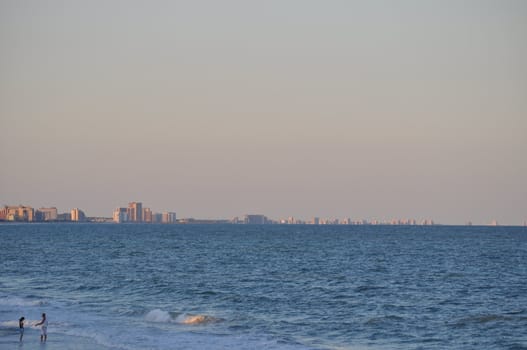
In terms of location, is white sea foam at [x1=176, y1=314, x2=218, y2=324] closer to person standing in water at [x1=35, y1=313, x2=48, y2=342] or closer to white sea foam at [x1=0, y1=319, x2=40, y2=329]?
white sea foam at [x1=0, y1=319, x2=40, y2=329]

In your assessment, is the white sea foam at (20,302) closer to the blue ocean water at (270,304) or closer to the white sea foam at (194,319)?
the blue ocean water at (270,304)

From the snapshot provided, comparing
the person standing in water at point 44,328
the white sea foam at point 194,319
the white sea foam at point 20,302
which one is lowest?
the white sea foam at point 194,319

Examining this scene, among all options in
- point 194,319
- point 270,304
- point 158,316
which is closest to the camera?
point 194,319

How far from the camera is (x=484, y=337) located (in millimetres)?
36438

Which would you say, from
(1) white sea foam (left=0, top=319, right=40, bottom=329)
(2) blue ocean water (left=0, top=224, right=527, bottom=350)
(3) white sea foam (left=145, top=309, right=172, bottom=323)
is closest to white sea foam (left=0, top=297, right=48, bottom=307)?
(2) blue ocean water (left=0, top=224, right=527, bottom=350)

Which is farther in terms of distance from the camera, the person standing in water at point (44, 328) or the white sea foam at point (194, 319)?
the white sea foam at point (194, 319)

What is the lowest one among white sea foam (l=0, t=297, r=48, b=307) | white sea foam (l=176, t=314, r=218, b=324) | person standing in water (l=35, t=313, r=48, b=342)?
white sea foam (l=176, t=314, r=218, b=324)

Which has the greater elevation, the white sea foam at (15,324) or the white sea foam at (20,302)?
the white sea foam at (20,302)

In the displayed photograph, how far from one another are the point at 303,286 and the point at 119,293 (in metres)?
15.1

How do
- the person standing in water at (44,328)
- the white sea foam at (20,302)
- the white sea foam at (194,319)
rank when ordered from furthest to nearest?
1. the white sea foam at (20,302)
2. the white sea foam at (194,319)
3. the person standing in water at (44,328)

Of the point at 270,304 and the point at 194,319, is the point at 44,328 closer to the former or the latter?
the point at 194,319

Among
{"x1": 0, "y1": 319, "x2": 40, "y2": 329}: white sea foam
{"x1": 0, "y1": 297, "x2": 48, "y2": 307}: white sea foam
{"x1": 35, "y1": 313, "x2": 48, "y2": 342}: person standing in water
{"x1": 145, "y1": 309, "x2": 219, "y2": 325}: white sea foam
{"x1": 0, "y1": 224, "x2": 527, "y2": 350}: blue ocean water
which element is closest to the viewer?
{"x1": 35, "y1": 313, "x2": 48, "y2": 342}: person standing in water

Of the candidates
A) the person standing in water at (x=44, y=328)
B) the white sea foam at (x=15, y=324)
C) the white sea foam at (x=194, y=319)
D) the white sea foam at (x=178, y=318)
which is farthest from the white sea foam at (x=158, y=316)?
the person standing in water at (x=44, y=328)

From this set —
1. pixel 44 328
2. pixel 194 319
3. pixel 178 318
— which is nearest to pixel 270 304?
pixel 194 319
